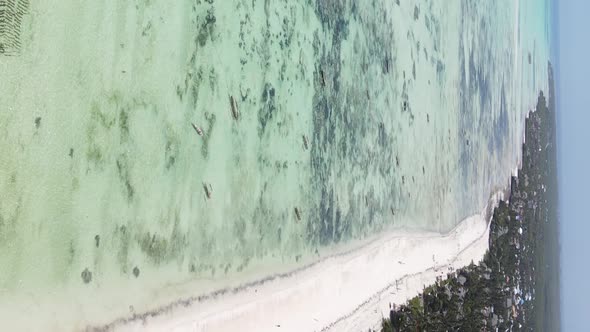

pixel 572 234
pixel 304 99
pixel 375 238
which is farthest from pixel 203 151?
pixel 572 234

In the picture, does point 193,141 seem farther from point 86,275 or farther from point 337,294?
point 337,294

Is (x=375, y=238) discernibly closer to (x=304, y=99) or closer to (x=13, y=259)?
(x=304, y=99)

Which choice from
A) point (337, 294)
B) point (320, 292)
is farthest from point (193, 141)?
point (337, 294)

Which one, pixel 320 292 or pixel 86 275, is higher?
pixel 86 275

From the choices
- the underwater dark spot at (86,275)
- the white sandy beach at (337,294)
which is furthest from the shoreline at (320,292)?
the underwater dark spot at (86,275)

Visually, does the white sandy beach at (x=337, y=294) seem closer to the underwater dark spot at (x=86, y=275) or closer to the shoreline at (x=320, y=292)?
the shoreline at (x=320, y=292)
